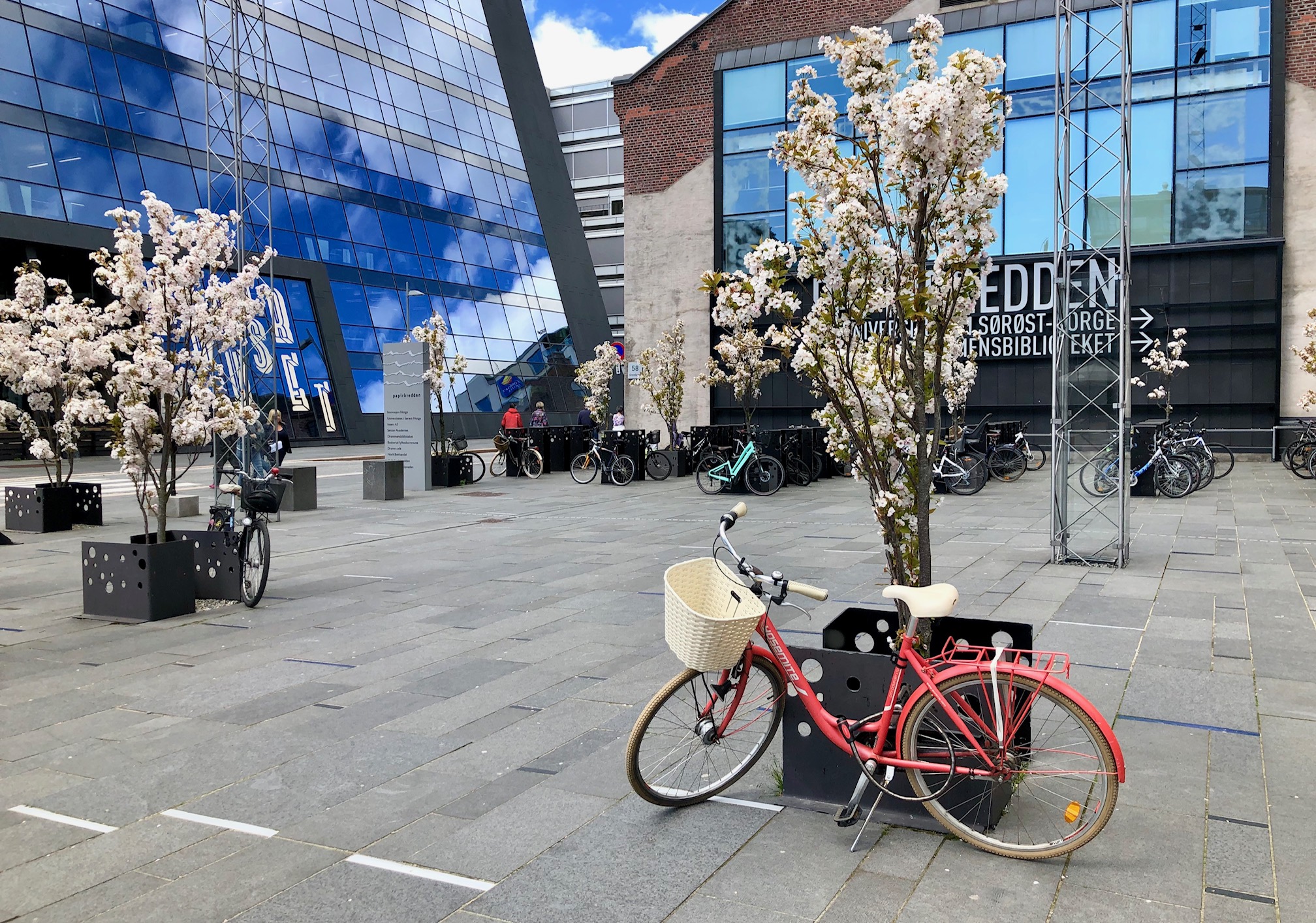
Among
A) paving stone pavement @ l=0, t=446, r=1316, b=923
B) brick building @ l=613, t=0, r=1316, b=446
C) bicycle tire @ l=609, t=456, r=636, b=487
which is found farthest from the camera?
brick building @ l=613, t=0, r=1316, b=446

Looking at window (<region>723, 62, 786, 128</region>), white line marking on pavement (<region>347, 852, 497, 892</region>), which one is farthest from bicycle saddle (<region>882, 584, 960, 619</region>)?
window (<region>723, 62, 786, 128</region>)

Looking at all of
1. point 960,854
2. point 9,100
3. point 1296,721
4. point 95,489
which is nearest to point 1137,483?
point 1296,721

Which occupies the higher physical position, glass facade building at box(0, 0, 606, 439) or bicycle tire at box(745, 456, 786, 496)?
glass facade building at box(0, 0, 606, 439)

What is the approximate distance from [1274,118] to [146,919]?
28409 millimetres

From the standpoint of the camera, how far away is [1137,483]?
53.7ft

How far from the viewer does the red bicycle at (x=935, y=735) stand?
3535mm

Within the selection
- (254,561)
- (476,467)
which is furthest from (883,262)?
(476,467)

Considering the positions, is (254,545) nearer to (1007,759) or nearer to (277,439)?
(1007,759)

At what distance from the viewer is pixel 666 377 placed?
81.9 feet

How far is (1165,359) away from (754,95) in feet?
44.1

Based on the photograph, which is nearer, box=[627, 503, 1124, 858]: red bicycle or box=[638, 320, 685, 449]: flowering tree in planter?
box=[627, 503, 1124, 858]: red bicycle

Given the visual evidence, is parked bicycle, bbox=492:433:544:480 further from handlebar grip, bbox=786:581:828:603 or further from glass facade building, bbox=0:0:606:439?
handlebar grip, bbox=786:581:828:603

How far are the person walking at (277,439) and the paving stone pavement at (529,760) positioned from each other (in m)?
7.53

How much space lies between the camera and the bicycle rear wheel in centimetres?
1847
